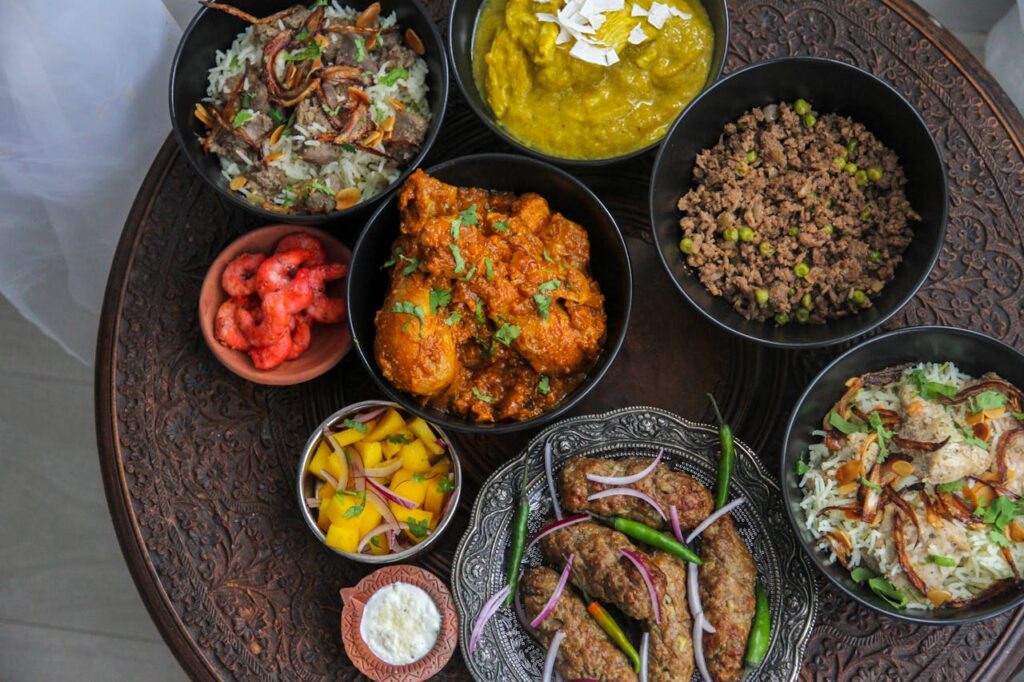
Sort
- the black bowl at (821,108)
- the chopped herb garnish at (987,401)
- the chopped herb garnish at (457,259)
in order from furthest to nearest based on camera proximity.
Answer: the black bowl at (821,108)
the chopped herb garnish at (987,401)
the chopped herb garnish at (457,259)

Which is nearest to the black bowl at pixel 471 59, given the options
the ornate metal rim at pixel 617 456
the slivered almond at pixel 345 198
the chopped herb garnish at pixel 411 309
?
the slivered almond at pixel 345 198

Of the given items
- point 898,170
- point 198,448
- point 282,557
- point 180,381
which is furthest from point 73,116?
point 898,170

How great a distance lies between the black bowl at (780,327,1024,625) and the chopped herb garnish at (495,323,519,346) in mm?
1144

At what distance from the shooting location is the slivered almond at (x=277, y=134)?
338 cm

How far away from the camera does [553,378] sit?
10.8ft

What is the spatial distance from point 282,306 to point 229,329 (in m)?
0.29

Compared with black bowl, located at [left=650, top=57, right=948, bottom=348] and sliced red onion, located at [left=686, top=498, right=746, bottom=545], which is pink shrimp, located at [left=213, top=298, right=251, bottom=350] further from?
sliced red onion, located at [left=686, top=498, right=746, bottom=545]

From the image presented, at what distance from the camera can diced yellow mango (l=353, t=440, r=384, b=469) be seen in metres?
3.45

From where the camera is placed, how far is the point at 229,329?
11.1ft

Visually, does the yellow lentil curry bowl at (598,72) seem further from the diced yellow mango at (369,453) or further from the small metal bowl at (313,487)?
the diced yellow mango at (369,453)

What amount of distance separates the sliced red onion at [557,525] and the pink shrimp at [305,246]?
4.77 feet

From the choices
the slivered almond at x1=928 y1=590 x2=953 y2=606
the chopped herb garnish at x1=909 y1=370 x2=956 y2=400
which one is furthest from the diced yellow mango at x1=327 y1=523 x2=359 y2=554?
the chopped herb garnish at x1=909 y1=370 x2=956 y2=400

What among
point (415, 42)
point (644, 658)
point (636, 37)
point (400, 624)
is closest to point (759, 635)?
point (644, 658)

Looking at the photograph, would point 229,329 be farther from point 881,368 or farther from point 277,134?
point 881,368
